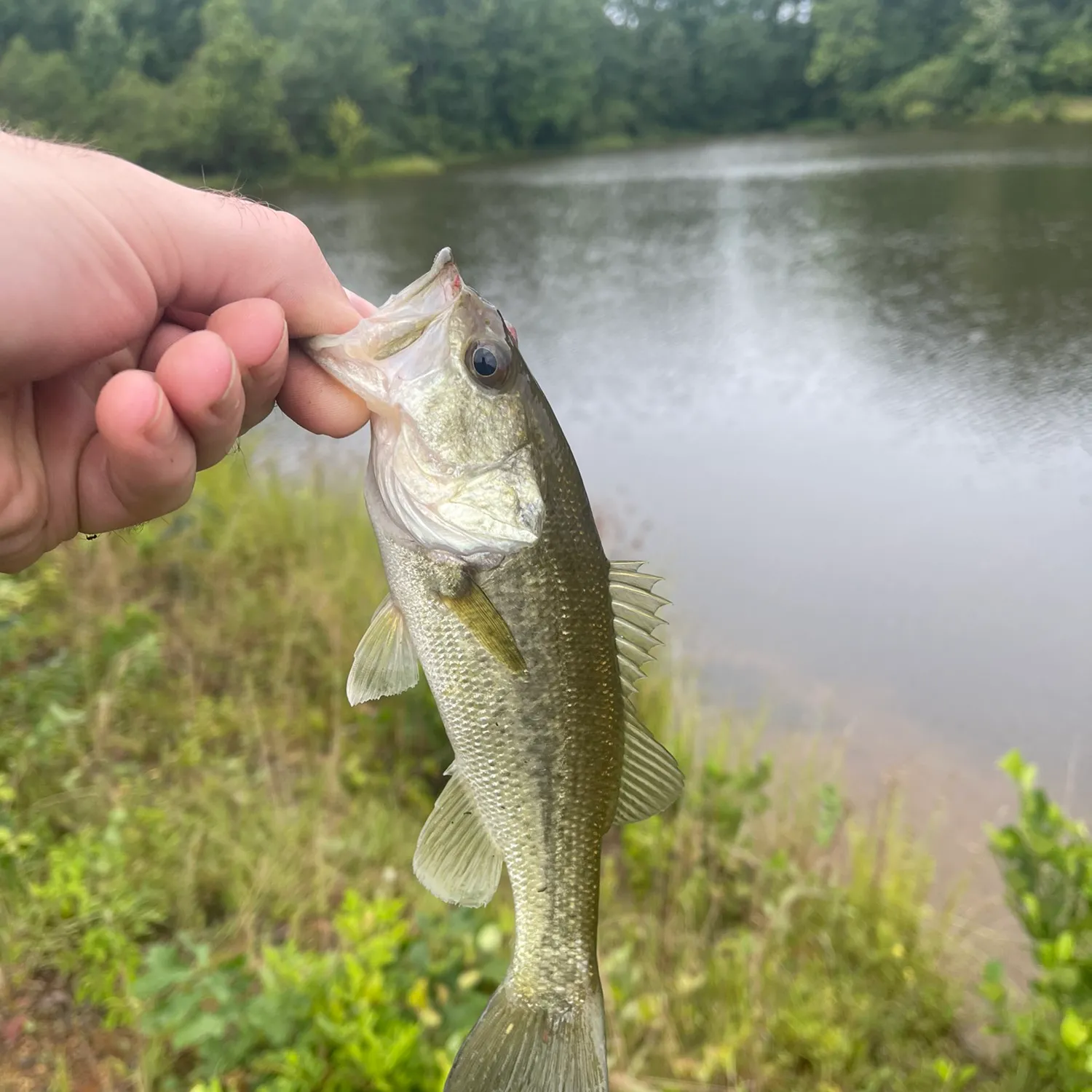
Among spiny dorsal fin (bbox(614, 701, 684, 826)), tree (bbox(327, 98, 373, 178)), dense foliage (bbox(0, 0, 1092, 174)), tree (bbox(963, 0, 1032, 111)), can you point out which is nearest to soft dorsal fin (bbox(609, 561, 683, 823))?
spiny dorsal fin (bbox(614, 701, 684, 826))

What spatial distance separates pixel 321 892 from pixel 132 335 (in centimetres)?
219

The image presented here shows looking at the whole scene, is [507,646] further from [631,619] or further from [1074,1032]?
[1074,1032]

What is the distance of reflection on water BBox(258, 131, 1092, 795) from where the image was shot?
6.42m

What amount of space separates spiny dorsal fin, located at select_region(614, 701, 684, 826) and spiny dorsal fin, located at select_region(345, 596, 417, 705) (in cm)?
47

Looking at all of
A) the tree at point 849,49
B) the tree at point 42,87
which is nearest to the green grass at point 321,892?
the tree at point 42,87

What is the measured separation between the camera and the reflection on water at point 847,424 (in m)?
6.42

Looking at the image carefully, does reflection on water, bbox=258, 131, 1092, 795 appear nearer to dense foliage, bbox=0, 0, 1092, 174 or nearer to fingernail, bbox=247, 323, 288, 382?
fingernail, bbox=247, 323, 288, 382

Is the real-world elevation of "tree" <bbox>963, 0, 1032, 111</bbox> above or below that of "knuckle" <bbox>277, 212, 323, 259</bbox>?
above

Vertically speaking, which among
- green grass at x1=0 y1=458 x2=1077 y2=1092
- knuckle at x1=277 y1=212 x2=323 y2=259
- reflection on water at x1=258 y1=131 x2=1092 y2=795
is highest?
knuckle at x1=277 y1=212 x2=323 y2=259

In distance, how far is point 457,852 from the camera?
1.87 m

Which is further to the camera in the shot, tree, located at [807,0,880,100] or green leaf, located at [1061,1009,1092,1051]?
tree, located at [807,0,880,100]

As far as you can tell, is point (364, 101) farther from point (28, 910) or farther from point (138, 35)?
point (28, 910)

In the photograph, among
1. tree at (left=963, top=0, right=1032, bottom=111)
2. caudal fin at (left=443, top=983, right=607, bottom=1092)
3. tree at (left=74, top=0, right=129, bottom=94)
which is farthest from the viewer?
tree at (left=963, top=0, right=1032, bottom=111)

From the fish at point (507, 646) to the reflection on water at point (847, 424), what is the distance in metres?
4.40
